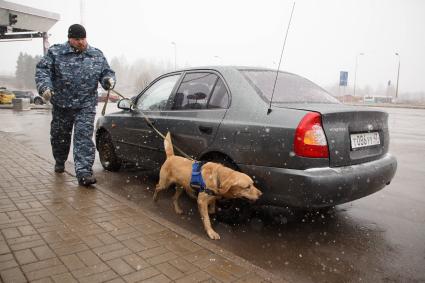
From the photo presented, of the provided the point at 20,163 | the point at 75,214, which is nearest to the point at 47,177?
the point at 20,163

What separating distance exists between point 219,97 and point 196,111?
348mm

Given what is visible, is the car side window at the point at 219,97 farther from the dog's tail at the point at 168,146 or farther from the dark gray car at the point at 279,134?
the dog's tail at the point at 168,146

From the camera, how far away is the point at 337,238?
3.58 m

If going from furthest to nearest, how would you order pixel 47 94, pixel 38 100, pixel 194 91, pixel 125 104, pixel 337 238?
pixel 38 100 < pixel 125 104 < pixel 47 94 < pixel 194 91 < pixel 337 238

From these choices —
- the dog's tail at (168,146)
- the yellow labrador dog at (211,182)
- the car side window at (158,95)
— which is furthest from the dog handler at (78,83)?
the yellow labrador dog at (211,182)

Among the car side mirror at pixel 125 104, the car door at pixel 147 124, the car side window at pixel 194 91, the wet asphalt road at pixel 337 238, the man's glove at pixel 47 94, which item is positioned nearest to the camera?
the wet asphalt road at pixel 337 238

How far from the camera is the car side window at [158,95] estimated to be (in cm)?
475

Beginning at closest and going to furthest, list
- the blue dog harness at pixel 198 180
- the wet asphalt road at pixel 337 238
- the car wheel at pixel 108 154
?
the wet asphalt road at pixel 337 238
the blue dog harness at pixel 198 180
the car wheel at pixel 108 154

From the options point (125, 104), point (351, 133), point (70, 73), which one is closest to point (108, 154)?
point (125, 104)

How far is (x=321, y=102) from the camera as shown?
3.80m

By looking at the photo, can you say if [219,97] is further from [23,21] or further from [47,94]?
[23,21]

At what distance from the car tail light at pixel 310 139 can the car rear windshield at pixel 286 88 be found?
0.53 m

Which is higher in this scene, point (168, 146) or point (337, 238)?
point (168, 146)

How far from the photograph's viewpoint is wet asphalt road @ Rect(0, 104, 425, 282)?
2.92 m
